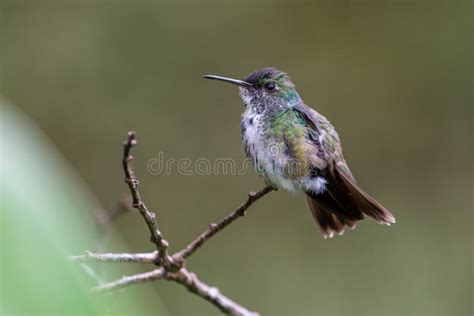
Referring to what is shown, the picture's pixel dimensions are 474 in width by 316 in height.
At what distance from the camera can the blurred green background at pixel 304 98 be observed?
702 cm

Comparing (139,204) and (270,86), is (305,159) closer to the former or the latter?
(270,86)

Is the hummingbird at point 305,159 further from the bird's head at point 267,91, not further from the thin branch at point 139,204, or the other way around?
the thin branch at point 139,204

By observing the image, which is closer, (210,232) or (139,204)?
(139,204)

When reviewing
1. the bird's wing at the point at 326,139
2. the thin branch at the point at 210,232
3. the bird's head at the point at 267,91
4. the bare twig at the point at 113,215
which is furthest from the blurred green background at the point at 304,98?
the thin branch at the point at 210,232

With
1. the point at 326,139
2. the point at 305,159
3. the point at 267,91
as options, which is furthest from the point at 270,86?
the point at 305,159

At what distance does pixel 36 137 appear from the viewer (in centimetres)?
60

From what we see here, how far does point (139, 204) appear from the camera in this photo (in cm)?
192

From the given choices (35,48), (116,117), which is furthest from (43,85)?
(116,117)

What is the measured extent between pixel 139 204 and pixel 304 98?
19.0 ft

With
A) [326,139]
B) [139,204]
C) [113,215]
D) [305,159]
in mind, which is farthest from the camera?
[326,139]

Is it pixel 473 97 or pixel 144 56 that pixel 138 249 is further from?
pixel 473 97

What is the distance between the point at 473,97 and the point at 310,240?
3004mm

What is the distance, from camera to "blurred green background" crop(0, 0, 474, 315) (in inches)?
276

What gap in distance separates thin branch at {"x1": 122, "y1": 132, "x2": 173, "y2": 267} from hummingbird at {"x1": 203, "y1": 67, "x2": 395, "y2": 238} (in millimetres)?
1053
